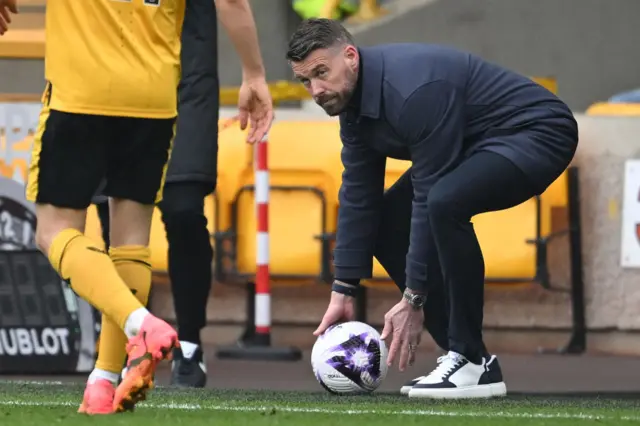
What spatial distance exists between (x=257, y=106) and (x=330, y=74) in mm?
269

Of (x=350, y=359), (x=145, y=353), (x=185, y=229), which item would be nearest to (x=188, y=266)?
(x=185, y=229)

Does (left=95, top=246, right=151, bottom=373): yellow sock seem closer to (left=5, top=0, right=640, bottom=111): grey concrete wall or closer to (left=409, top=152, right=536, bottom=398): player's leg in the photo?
(left=409, top=152, right=536, bottom=398): player's leg

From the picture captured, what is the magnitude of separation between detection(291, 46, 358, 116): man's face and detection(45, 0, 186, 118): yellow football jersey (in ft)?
2.15

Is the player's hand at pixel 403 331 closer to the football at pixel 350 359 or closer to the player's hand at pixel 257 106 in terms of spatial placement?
the football at pixel 350 359

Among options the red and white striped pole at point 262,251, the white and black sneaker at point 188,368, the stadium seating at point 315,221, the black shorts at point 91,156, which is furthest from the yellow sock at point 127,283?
the stadium seating at point 315,221

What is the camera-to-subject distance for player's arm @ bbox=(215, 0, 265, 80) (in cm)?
595

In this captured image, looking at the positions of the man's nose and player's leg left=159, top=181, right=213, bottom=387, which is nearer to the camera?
the man's nose

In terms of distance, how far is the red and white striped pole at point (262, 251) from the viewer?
29.7ft

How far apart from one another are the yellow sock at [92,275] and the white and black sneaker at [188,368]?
1.63m

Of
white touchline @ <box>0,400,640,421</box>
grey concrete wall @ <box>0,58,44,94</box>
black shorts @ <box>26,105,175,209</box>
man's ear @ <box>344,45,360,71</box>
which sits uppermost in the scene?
grey concrete wall @ <box>0,58,44,94</box>

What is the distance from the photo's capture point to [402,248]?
6.70m

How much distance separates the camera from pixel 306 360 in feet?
28.6

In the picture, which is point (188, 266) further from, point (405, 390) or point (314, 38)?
point (314, 38)

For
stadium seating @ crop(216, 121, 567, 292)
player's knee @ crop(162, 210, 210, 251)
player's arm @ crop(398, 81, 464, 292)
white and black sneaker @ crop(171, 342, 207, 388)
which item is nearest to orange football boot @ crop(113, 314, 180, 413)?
player's arm @ crop(398, 81, 464, 292)
